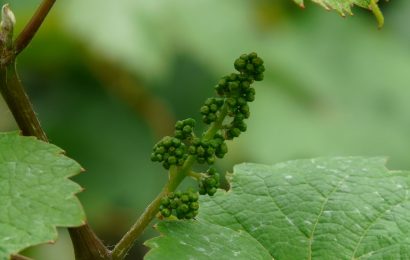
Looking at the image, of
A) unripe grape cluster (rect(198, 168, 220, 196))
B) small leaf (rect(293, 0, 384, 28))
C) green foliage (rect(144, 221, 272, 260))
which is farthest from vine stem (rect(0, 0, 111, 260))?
small leaf (rect(293, 0, 384, 28))

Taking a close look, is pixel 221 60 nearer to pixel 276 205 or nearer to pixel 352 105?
pixel 352 105

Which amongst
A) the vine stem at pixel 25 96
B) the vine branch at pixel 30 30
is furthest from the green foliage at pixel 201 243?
the vine branch at pixel 30 30

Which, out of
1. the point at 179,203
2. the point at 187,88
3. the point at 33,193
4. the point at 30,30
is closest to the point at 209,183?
the point at 179,203

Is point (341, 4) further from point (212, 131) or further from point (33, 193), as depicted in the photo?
point (33, 193)

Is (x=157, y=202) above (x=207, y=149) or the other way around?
the other way around

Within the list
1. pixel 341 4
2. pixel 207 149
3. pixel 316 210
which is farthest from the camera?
pixel 316 210

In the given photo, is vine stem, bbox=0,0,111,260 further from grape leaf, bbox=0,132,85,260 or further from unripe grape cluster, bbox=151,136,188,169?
unripe grape cluster, bbox=151,136,188,169

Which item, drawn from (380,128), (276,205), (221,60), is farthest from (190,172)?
(380,128)
